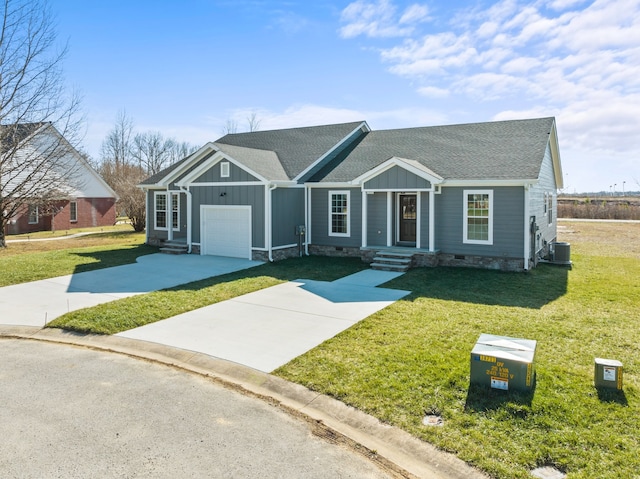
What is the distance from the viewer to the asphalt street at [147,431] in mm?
4062

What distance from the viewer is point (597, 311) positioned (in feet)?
30.4

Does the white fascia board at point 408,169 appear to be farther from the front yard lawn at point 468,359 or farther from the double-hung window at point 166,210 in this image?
the double-hung window at point 166,210

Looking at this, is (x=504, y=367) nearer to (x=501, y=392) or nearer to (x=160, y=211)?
(x=501, y=392)

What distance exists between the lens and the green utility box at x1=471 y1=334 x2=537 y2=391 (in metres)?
5.28

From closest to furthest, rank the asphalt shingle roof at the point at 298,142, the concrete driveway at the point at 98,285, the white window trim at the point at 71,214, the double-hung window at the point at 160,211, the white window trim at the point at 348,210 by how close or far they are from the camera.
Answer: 1. the concrete driveway at the point at 98,285
2. the white window trim at the point at 348,210
3. the asphalt shingle roof at the point at 298,142
4. the double-hung window at the point at 160,211
5. the white window trim at the point at 71,214

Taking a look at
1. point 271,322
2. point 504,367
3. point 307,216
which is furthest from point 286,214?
point 504,367

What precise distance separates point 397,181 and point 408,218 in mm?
1831

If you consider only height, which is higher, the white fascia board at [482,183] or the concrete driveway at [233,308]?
the white fascia board at [482,183]

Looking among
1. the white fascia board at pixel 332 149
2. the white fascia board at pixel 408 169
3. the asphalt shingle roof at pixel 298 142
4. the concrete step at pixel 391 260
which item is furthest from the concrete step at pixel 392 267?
the asphalt shingle roof at pixel 298 142

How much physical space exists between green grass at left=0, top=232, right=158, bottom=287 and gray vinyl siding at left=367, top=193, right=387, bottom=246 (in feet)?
29.1

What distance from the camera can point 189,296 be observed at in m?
10.7

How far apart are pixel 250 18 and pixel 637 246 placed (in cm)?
1934

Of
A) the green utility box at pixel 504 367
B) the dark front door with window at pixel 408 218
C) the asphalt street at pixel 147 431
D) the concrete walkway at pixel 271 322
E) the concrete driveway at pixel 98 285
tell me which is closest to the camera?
the asphalt street at pixel 147 431

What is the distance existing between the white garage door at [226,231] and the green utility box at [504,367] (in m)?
12.1
